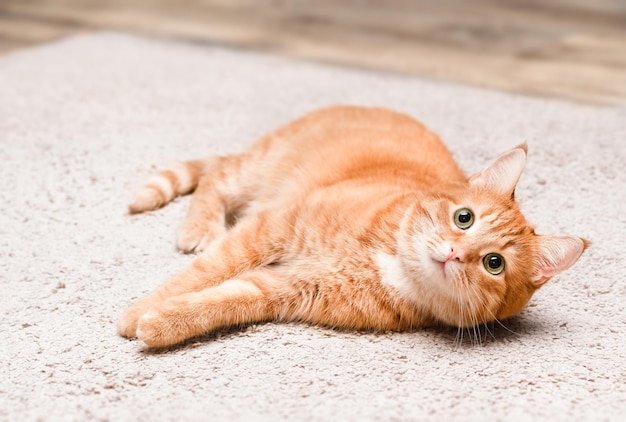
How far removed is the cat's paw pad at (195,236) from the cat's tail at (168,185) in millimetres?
178

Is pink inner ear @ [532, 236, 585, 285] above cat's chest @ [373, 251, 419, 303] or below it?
above

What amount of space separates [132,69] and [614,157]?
6.74 ft

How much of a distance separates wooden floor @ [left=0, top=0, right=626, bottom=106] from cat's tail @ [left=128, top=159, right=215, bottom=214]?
5.50 feet

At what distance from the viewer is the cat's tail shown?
2145mm

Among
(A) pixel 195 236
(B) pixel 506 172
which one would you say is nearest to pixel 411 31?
(A) pixel 195 236

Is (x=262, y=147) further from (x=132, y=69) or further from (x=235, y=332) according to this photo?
(x=132, y=69)

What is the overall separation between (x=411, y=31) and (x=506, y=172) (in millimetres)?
3147

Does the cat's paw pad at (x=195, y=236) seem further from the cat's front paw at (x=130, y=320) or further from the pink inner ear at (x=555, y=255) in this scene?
the pink inner ear at (x=555, y=255)

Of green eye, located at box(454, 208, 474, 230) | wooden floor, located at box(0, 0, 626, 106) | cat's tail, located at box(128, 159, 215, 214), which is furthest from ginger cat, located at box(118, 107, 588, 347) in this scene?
wooden floor, located at box(0, 0, 626, 106)

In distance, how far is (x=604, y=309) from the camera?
175 centimetres

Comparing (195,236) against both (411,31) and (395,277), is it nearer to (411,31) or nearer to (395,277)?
(395,277)

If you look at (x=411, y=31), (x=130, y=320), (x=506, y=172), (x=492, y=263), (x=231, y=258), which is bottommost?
(x=130, y=320)

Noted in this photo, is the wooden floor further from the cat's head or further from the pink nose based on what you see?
the pink nose

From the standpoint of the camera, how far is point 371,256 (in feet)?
5.39
